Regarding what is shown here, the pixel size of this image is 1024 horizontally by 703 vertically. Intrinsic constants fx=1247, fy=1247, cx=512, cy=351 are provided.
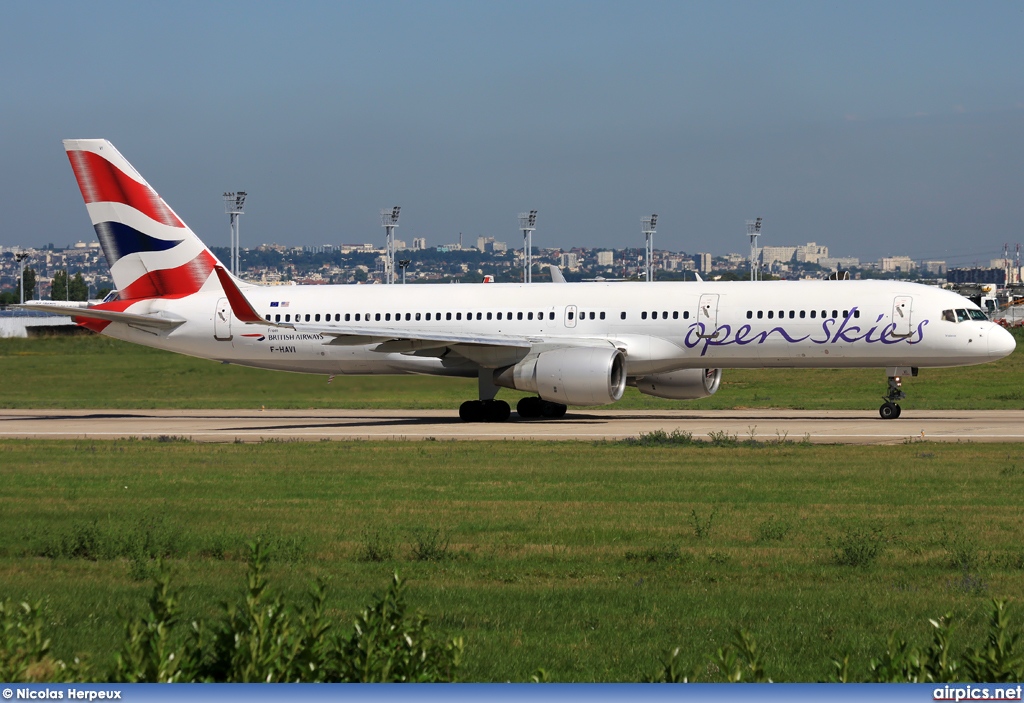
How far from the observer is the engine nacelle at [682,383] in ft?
116

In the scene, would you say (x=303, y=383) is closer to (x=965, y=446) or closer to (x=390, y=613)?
(x=965, y=446)

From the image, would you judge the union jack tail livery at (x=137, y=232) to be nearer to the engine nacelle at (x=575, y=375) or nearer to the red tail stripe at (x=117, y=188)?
the red tail stripe at (x=117, y=188)

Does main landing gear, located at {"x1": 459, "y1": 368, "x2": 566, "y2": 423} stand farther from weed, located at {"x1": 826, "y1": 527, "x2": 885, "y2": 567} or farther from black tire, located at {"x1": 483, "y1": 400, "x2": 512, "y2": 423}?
weed, located at {"x1": 826, "y1": 527, "x2": 885, "y2": 567}

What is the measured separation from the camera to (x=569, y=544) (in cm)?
1315

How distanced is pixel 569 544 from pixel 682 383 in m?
22.9

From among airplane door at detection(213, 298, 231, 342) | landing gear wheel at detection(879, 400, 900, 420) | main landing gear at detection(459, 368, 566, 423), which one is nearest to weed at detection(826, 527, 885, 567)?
landing gear wheel at detection(879, 400, 900, 420)

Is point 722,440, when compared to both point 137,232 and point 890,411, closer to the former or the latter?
point 890,411

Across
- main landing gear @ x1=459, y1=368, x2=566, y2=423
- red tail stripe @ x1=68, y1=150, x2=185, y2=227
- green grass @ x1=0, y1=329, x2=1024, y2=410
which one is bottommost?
green grass @ x1=0, y1=329, x2=1024, y2=410

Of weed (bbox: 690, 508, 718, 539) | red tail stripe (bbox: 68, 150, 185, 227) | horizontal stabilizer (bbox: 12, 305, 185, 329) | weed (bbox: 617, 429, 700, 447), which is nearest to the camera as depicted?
weed (bbox: 690, 508, 718, 539)

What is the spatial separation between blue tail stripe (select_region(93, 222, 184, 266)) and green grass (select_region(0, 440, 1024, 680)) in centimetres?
1496

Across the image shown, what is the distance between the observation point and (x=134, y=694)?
489 cm

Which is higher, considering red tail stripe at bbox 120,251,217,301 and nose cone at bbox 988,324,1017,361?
red tail stripe at bbox 120,251,217,301

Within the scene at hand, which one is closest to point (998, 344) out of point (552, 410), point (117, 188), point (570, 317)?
point (570, 317)

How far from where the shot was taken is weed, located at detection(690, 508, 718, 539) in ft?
44.6
